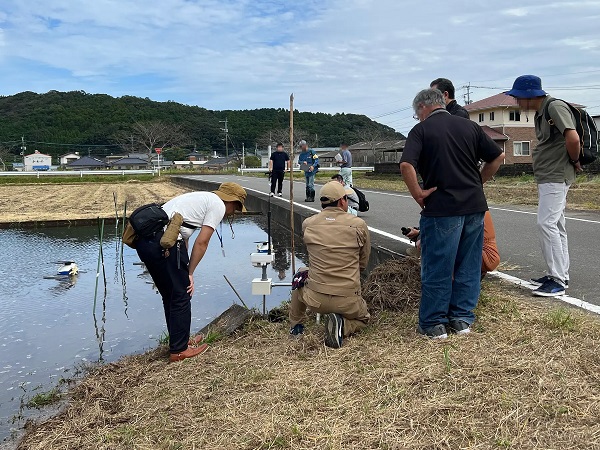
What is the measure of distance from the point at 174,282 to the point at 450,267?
213cm

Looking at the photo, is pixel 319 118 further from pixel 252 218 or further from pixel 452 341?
pixel 452 341

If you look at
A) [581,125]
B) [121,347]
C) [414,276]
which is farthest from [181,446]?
[581,125]

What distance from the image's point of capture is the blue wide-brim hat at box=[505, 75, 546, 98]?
4.40 meters

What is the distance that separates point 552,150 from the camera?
14.7 feet

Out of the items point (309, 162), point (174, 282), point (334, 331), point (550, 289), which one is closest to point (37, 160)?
point (309, 162)

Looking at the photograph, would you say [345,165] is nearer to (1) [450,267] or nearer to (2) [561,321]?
(1) [450,267]

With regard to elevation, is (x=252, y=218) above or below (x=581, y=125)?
below

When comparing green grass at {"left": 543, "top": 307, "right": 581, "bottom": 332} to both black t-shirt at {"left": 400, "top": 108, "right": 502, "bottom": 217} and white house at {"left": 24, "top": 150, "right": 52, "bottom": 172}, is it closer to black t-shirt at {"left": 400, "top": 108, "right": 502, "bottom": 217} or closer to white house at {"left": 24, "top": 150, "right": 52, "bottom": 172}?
black t-shirt at {"left": 400, "top": 108, "right": 502, "bottom": 217}

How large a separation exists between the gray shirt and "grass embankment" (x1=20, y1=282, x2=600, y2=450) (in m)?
1.03

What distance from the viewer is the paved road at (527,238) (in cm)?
505

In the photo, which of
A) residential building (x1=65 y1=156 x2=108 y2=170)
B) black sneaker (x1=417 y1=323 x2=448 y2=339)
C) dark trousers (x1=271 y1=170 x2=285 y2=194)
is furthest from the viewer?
residential building (x1=65 y1=156 x2=108 y2=170)

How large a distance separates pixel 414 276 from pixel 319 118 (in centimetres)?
9825

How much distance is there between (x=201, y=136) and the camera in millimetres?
103125

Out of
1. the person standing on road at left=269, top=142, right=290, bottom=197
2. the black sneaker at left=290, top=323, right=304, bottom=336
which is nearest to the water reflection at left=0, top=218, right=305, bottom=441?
the black sneaker at left=290, top=323, right=304, bottom=336
